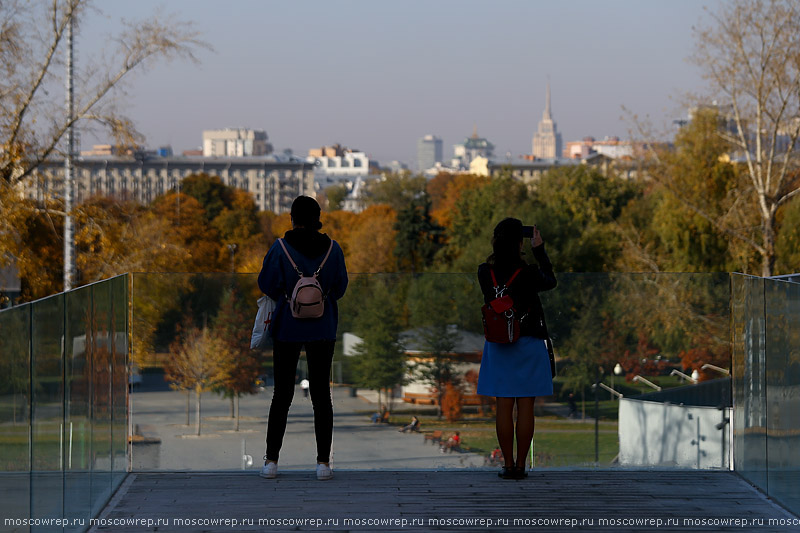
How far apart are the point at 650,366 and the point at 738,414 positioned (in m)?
0.68

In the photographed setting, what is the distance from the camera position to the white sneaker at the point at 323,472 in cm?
645

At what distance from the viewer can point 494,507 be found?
572 centimetres

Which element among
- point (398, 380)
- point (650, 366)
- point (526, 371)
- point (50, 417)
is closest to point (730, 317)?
point (650, 366)

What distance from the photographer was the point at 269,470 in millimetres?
6516

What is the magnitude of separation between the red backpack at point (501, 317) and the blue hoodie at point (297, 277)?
842mm

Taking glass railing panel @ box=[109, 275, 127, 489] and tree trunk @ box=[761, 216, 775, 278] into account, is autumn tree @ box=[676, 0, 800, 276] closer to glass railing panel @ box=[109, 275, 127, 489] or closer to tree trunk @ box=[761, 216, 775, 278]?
tree trunk @ box=[761, 216, 775, 278]

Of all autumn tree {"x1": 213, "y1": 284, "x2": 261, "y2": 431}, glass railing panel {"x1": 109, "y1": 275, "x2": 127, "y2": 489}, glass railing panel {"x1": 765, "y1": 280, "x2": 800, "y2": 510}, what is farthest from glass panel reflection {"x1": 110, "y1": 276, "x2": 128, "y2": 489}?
glass railing panel {"x1": 765, "y1": 280, "x2": 800, "y2": 510}

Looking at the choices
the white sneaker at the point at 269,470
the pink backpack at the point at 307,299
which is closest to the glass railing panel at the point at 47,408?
the pink backpack at the point at 307,299

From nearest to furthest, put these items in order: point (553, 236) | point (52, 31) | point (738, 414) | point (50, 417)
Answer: point (50, 417) < point (738, 414) < point (52, 31) < point (553, 236)

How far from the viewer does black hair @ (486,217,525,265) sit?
245 inches

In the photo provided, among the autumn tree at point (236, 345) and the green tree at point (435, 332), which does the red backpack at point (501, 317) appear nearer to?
the green tree at point (435, 332)

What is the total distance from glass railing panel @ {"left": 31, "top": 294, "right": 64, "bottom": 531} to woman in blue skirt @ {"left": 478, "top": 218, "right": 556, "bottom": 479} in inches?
94.8

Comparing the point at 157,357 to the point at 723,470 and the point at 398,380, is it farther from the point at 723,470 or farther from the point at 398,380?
the point at 723,470

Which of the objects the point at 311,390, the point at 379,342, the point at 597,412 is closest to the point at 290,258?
the point at 311,390
